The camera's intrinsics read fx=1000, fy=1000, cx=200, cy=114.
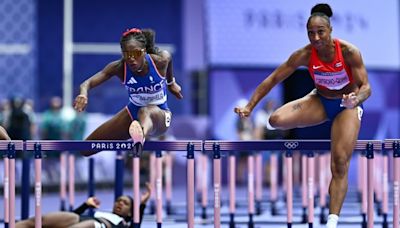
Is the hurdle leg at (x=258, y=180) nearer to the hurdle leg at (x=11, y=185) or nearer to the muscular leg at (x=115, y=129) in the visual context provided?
the muscular leg at (x=115, y=129)

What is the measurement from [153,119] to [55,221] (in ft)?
5.73

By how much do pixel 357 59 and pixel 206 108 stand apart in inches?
552

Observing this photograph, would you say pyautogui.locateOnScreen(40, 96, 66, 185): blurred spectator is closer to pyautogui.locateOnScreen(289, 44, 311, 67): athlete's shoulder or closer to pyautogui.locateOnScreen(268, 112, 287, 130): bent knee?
pyautogui.locateOnScreen(268, 112, 287, 130): bent knee

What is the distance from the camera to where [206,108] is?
22.7 m

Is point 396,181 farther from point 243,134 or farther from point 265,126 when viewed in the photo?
point 243,134

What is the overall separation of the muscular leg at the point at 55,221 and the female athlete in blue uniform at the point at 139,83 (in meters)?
0.82

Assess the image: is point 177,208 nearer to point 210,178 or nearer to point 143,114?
point 210,178

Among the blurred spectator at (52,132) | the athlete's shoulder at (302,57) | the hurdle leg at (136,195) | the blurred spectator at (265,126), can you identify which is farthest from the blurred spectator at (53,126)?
the athlete's shoulder at (302,57)

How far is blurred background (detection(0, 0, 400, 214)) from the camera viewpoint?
68.3 feet

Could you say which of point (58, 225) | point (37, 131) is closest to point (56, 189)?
point (37, 131)

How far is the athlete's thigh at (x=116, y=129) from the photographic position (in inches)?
376

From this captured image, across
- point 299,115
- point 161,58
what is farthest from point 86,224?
point 299,115

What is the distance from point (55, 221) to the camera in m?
10.1

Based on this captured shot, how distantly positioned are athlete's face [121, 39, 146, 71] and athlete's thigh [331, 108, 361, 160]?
1846mm
